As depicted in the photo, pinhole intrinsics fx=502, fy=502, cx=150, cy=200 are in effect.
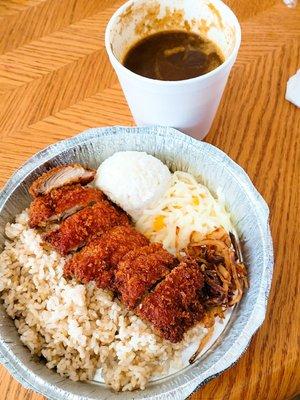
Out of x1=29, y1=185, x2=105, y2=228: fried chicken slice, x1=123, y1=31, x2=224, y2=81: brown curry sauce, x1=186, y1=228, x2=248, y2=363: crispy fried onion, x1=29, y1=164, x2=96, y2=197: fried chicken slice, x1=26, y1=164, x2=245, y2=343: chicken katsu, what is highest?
x1=123, y1=31, x2=224, y2=81: brown curry sauce

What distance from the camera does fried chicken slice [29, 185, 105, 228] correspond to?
1132 millimetres

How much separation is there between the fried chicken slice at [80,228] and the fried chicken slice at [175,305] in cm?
20

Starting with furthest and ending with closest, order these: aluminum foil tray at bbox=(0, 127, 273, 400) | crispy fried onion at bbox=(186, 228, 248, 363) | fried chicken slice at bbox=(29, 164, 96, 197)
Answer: fried chicken slice at bbox=(29, 164, 96, 197) < crispy fried onion at bbox=(186, 228, 248, 363) < aluminum foil tray at bbox=(0, 127, 273, 400)

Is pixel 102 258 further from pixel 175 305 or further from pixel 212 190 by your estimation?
pixel 212 190

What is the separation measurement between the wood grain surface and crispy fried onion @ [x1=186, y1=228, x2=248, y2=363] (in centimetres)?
10

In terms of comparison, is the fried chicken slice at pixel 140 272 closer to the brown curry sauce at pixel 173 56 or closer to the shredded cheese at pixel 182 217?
the shredded cheese at pixel 182 217

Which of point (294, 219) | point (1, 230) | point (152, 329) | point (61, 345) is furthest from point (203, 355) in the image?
point (1, 230)

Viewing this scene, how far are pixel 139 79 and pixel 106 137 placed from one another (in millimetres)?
186

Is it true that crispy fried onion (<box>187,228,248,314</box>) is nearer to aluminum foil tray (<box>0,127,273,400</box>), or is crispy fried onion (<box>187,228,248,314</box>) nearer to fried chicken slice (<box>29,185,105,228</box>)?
aluminum foil tray (<box>0,127,273,400</box>)

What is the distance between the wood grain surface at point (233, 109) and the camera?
105cm

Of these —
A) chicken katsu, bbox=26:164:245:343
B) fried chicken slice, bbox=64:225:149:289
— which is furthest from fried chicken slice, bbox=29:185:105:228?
fried chicken slice, bbox=64:225:149:289

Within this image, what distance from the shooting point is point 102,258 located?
1.06 meters

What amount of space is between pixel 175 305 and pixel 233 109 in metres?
A: 0.68

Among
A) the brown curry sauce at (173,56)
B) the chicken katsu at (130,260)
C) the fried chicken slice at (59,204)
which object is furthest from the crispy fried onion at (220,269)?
the brown curry sauce at (173,56)
